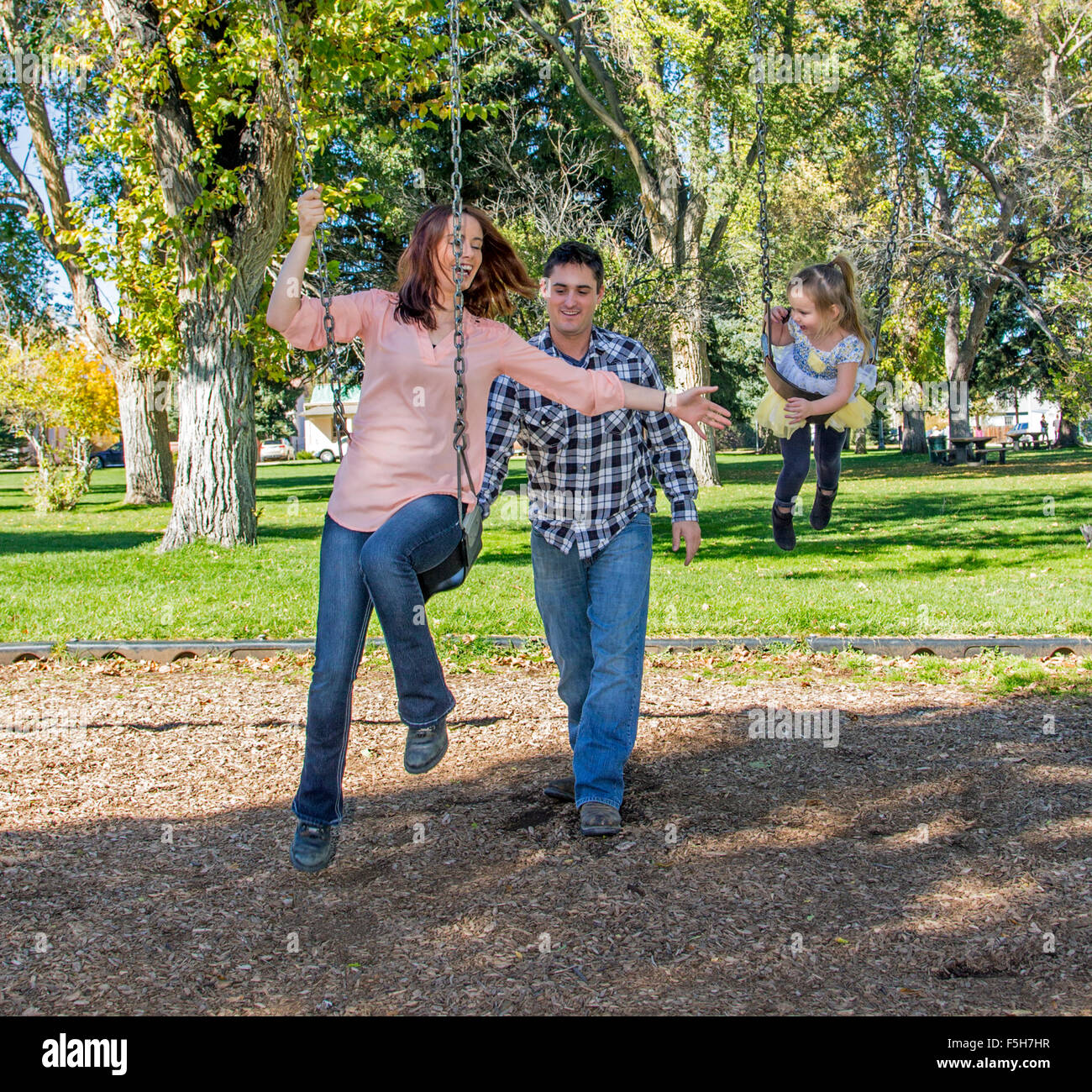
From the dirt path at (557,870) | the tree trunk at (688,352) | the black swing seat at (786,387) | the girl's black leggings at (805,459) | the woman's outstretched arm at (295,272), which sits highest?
the tree trunk at (688,352)

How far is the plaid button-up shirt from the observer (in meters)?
4.10

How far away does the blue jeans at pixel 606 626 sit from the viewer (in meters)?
4.08

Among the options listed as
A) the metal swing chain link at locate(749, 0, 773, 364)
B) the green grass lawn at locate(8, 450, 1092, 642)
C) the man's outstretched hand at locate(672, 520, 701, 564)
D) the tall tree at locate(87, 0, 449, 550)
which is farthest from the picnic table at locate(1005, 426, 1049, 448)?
the man's outstretched hand at locate(672, 520, 701, 564)

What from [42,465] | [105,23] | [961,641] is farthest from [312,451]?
[961,641]

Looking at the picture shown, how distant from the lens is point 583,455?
4.10m

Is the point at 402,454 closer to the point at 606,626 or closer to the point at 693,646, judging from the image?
the point at 606,626

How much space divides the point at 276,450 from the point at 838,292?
67.3 meters

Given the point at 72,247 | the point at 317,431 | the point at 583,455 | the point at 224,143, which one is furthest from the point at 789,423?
the point at 317,431

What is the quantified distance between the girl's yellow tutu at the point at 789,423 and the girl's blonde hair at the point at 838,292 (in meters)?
0.25

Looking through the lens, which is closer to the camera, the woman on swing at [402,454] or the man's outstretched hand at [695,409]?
the woman on swing at [402,454]

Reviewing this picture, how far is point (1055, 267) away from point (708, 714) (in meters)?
21.3

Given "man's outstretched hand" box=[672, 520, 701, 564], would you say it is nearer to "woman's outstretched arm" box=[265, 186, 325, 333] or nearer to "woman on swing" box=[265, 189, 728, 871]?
"woman on swing" box=[265, 189, 728, 871]

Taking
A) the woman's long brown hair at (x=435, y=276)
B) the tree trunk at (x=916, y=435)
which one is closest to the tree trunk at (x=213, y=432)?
the woman's long brown hair at (x=435, y=276)

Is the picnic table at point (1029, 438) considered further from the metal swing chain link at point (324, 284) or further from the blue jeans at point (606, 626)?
the metal swing chain link at point (324, 284)
